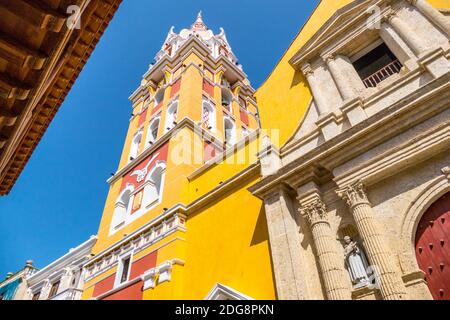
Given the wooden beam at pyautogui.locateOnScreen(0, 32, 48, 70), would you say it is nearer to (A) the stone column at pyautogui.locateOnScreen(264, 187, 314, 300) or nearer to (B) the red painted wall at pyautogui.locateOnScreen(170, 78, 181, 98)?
(A) the stone column at pyautogui.locateOnScreen(264, 187, 314, 300)

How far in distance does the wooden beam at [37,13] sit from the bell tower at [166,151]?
815cm

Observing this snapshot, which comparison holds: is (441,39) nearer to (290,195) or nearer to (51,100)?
(290,195)

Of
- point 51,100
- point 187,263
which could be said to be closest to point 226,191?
point 187,263

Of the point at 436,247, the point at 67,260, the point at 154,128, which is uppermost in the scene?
the point at 154,128

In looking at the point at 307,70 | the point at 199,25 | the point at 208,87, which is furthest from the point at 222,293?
the point at 199,25

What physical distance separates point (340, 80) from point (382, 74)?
1181 millimetres

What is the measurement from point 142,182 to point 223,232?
6548mm

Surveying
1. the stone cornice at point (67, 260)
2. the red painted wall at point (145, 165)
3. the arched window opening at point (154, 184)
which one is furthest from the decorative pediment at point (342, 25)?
the stone cornice at point (67, 260)

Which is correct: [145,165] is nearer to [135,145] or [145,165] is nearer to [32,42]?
[135,145]

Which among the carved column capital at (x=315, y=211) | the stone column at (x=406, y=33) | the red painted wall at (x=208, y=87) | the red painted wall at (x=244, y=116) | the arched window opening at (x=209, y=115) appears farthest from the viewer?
the red painted wall at (x=244, y=116)

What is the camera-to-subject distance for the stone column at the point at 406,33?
7.32m

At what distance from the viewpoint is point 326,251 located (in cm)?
600

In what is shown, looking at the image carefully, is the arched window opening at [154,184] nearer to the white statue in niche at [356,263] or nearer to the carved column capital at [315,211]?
the carved column capital at [315,211]

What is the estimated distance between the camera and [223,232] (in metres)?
9.05
